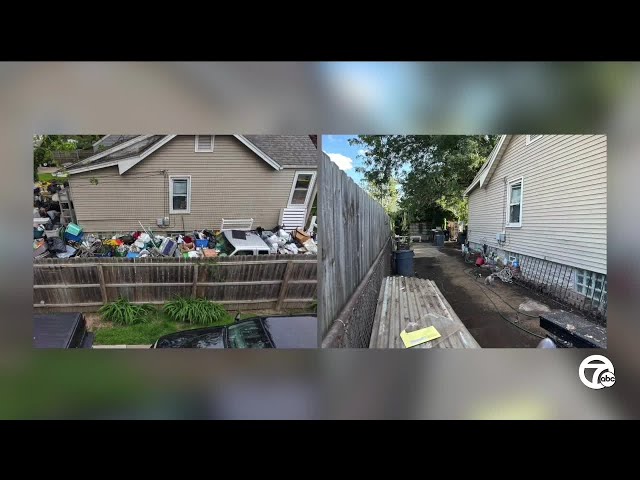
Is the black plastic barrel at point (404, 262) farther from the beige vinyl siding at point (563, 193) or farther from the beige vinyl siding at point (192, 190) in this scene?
the beige vinyl siding at point (192, 190)

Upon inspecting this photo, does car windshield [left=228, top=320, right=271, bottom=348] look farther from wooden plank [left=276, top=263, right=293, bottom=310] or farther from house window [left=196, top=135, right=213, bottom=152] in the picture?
house window [left=196, top=135, right=213, bottom=152]

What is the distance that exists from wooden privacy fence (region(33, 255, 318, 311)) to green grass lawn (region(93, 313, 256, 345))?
0.53 ft

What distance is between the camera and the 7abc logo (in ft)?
6.76

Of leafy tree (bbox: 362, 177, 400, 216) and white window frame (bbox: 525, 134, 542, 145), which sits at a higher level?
white window frame (bbox: 525, 134, 542, 145)

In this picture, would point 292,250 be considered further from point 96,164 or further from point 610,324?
point 610,324

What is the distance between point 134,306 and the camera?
2.03 meters

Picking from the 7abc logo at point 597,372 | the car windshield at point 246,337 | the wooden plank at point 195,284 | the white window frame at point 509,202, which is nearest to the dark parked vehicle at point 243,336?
the car windshield at point 246,337

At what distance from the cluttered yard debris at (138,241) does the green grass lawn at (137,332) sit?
1.57 feet

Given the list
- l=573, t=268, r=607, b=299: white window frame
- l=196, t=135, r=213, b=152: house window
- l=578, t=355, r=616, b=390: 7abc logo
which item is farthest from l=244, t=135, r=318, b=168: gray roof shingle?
l=578, t=355, r=616, b=390: 7abc logo

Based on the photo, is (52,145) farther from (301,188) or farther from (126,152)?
(301,188)

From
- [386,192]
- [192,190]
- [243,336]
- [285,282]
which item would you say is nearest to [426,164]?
[386,192]

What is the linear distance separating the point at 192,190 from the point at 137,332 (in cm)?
107

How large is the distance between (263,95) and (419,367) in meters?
2.18

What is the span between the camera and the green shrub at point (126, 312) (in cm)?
203
